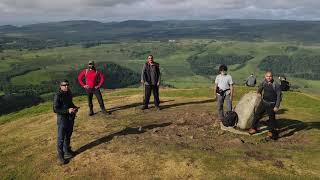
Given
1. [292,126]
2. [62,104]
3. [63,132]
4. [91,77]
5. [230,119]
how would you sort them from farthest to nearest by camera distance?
[91,77], [292,126], [230,119], [63,132], [62,104]

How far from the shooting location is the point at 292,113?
31.2 metres

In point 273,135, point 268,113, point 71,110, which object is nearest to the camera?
point 71,110

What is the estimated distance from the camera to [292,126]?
26.6 m

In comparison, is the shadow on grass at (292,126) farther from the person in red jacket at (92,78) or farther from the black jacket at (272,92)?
the person in red jacket at (92,78)

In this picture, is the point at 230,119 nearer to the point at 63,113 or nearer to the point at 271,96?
the point at 271,96

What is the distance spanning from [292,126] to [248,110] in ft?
12.9

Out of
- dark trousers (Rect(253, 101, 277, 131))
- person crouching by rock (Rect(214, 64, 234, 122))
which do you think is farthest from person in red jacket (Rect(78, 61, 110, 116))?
dark trousers (Rect(253, 101, 277, 131))

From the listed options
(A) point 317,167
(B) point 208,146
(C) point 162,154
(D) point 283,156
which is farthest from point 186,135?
(A) point 317,167

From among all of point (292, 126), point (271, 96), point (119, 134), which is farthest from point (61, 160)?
point (292, 126)

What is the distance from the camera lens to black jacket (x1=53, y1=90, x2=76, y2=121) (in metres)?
19.3

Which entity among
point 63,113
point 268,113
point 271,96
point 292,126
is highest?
point 271,96

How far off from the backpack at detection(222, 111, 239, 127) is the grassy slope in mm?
678

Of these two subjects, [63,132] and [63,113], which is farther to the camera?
[63,132]

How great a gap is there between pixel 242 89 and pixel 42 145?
30.8 m
